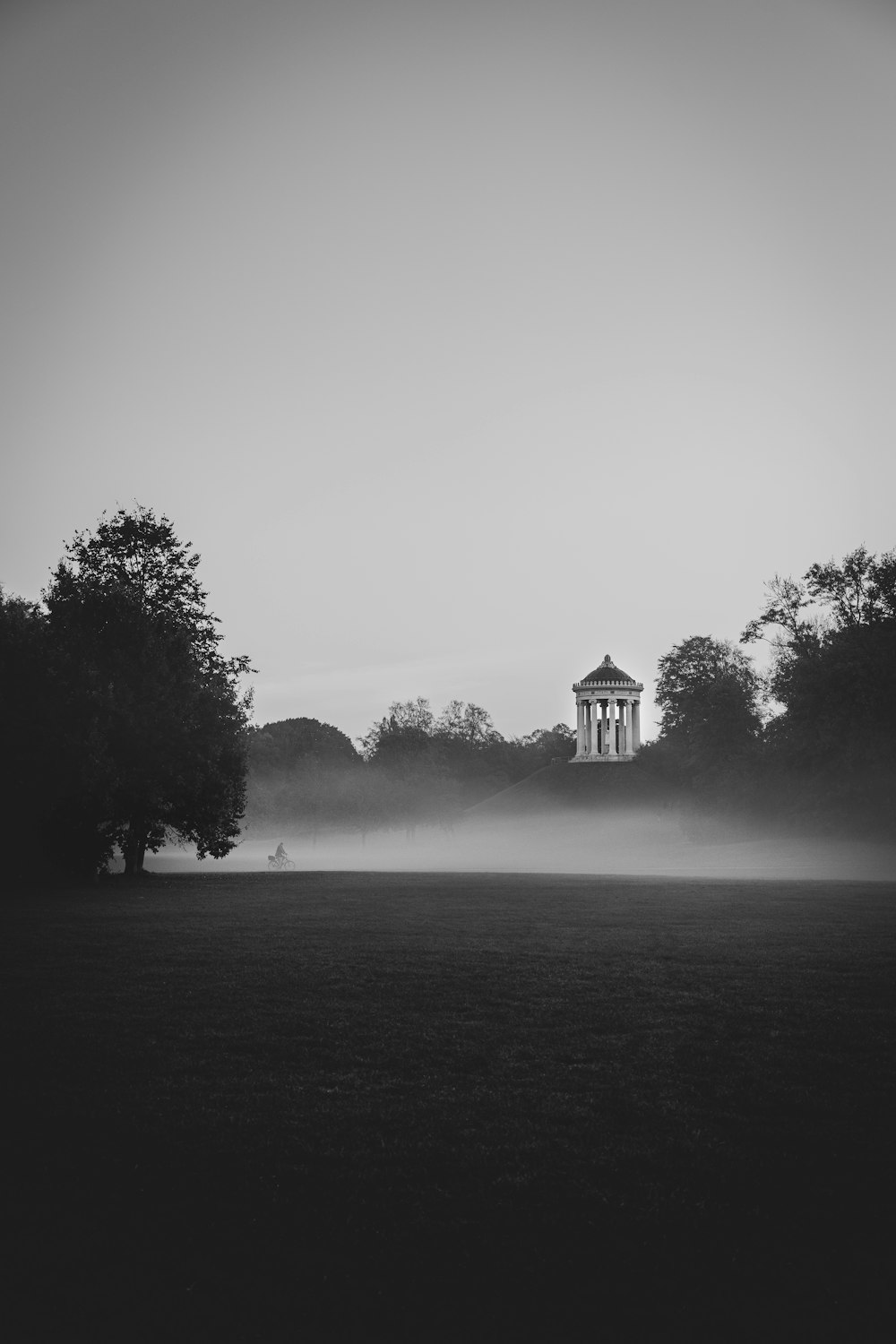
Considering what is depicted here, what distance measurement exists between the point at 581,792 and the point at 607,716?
22957 millimetres

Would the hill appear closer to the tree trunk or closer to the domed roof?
the domed roof

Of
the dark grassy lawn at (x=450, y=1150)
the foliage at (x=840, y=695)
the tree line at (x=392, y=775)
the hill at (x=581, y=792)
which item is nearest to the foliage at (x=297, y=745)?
the tree line at (x=392, y=775)

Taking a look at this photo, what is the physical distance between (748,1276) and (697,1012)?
22.7 ft

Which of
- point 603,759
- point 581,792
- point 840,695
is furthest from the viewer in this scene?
point 603,759

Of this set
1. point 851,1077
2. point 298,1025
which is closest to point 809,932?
point 851,1077

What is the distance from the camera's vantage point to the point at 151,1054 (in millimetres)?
10555

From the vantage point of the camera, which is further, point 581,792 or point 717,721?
point 581,792

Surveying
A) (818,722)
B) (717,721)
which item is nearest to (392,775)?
(717,721)

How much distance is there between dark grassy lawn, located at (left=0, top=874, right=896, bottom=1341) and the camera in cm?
569

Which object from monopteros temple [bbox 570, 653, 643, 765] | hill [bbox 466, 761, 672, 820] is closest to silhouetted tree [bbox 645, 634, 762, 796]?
hill [bbox 466, 761, 672, 820]

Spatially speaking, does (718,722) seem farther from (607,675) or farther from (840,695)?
(607,675)

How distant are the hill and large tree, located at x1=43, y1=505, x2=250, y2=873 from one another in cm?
7148

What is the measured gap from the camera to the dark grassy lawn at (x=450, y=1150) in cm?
569

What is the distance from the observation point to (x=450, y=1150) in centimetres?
783
